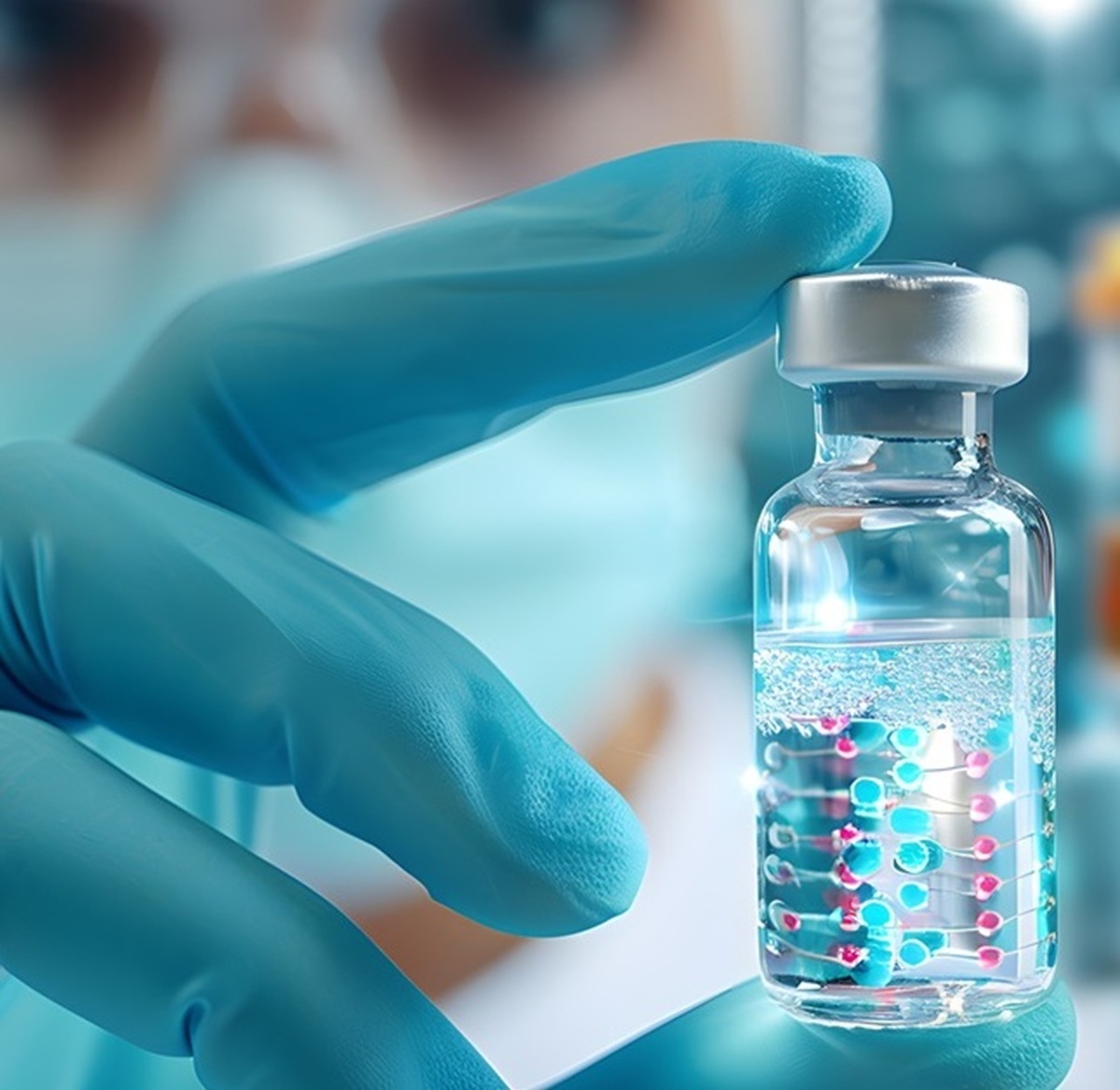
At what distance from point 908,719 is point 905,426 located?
137 millimetres

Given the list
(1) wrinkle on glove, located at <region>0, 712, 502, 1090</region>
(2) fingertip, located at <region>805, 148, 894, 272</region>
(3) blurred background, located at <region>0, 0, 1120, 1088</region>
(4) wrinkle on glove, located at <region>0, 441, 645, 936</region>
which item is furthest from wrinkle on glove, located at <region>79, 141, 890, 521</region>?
(3) blurred background, located at <region>0, 0, 1120, 1088</region>

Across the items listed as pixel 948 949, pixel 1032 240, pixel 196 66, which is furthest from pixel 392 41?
pixel 948 949

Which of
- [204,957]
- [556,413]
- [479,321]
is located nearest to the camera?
[204,957]

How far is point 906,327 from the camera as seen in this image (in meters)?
0.65

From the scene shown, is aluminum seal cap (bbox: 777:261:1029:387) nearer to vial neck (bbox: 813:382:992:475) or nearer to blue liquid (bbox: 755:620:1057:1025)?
vial neck (bbox: 813:382:992:475)

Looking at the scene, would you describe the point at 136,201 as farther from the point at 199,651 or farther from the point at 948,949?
the point at 948,949

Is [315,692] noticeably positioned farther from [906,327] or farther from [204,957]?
[906,327]

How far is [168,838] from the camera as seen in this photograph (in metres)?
0.65

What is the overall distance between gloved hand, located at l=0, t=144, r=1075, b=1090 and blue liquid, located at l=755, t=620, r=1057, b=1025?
0.18ft

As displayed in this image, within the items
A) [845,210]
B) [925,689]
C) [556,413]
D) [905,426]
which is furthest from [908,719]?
[556,413]

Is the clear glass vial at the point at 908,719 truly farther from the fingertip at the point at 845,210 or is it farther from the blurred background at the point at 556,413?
the blurred background at the point at 556,413

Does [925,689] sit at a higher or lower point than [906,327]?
lower

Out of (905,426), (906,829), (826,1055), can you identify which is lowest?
(826,1055)

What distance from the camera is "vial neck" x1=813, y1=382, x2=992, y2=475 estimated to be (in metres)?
0.68
